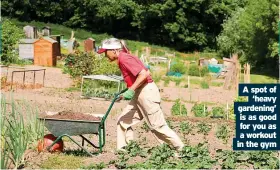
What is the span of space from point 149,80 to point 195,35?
47581mm

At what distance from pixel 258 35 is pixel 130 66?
3299cm

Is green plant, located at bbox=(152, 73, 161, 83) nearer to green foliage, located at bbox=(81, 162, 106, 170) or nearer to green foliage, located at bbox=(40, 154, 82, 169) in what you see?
green foliage, located at bbox=(40, 154, 82, 169)

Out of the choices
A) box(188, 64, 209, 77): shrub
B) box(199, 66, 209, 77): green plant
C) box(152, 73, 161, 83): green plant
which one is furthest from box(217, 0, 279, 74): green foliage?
box(152, 73, 161, 83): green plant

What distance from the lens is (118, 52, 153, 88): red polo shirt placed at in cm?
736

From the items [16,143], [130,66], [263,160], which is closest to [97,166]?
[16,143]

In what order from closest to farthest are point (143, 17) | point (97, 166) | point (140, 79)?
point (97, 166) < point (140, 79) < point (143, 17)

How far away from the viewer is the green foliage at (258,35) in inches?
1415

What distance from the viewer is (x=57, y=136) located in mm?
7648

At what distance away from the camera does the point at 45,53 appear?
30.7m

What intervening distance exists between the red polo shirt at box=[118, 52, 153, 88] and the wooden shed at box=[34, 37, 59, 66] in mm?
23573

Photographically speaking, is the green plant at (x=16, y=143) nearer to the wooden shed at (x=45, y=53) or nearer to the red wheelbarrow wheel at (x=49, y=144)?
the red wheelbarrow wheel at (x=49, y=144)

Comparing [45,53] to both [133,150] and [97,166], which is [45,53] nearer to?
[133,150]

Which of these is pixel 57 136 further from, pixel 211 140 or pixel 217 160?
pixel 211 140

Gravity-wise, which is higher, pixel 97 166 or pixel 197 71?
pixel 97 166
